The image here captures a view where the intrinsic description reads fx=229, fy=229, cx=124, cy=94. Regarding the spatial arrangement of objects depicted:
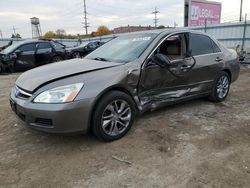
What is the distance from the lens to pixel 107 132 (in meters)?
3.08

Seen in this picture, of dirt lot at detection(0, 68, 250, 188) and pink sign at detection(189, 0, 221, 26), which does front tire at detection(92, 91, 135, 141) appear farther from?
pink sign at detection(189, 0, 221, 26)

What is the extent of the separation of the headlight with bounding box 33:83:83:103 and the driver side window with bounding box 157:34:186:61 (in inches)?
69.3

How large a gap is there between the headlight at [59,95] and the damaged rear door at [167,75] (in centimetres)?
108

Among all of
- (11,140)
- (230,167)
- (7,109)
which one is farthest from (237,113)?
(7,109)

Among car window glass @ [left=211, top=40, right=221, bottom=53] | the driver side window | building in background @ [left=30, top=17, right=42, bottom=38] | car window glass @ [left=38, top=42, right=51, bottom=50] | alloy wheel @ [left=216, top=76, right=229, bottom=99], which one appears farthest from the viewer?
building in background @ [left=30, top=17, right=42, bottom=38]

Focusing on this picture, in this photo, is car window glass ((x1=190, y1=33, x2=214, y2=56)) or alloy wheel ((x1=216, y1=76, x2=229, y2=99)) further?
alloy wheel ((x1=216, y1=76, x2=229, y2=99))

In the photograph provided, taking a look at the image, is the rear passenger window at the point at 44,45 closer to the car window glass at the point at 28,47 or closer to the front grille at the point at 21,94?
the car window glass at the point at 28,47

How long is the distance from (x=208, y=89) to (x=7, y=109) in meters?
4.06

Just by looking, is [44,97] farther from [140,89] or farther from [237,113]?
[237,113]

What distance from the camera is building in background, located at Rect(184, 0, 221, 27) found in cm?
1869

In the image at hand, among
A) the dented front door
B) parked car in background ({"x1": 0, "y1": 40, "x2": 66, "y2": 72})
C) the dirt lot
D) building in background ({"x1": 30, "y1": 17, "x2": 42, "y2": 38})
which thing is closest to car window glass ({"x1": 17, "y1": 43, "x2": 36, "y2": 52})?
parked car in background ({"x1": 0, "y1": 40, "x2": 66, "y2": 72})

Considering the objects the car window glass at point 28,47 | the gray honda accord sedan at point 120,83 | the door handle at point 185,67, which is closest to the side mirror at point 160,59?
the gray honda accord sedan at point 120,83

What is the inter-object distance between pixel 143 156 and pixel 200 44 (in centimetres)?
261

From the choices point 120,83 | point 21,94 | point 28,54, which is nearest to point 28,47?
point 28,54
